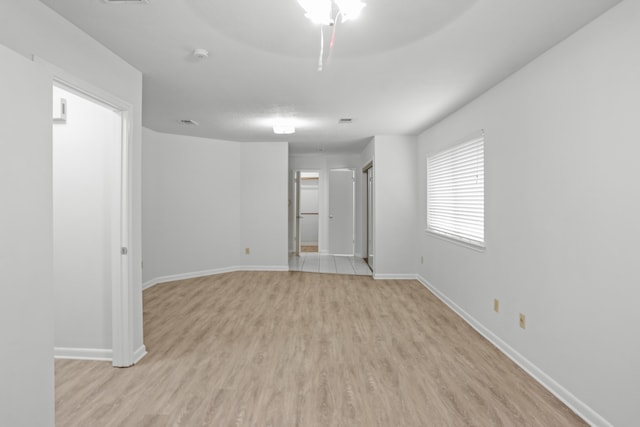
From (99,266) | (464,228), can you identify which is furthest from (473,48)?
(99,266)

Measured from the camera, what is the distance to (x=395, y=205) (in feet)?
18.6

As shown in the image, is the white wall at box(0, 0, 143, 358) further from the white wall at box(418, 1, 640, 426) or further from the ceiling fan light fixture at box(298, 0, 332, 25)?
the white wall at box(418, 1, 640, 426)

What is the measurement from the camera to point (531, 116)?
2.62 metres

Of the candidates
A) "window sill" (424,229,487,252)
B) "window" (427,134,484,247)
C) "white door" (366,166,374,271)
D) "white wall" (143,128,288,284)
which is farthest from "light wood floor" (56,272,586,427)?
"white door" (366,166,374,271)

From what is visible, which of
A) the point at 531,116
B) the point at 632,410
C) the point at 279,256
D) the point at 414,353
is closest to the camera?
the point at 632,410

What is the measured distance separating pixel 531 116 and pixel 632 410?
2024 millimetres

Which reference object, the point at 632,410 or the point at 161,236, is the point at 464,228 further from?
the point at 161,236

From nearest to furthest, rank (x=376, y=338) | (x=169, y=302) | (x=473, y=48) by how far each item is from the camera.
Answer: (x=473, y=48) < (x=376, y=338) < (x=169, y=302)

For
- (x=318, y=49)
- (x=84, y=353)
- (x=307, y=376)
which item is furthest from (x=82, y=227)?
(x=318, y=49)

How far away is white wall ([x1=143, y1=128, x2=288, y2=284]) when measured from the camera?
5.42m

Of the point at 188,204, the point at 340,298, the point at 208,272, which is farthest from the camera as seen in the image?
the point at 208,272

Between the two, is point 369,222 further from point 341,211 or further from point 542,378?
point 542,378

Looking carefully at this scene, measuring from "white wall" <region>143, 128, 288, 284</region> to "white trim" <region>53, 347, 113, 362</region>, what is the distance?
93.8 inches

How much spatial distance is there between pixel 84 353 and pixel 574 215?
12.8ft
